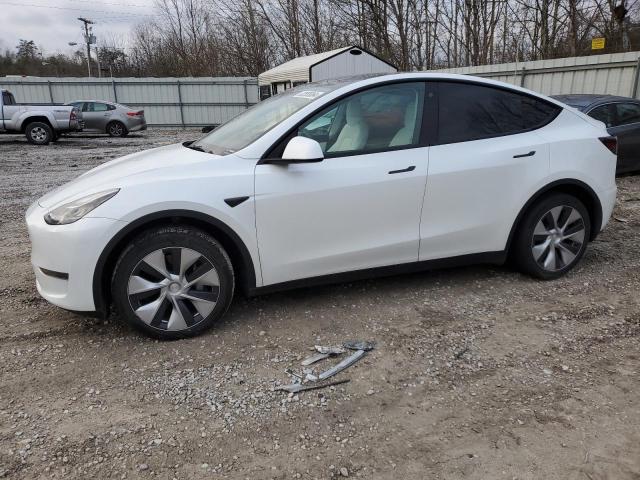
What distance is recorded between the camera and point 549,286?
4094 millimetres

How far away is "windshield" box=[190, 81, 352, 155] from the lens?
3.48 m

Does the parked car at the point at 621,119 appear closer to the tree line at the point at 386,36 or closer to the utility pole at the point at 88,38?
the tree line at the point at 386,36

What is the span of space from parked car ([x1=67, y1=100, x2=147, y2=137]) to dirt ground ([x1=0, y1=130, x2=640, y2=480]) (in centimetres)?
1689

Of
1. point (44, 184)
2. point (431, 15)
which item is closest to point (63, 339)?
point (44, 184)

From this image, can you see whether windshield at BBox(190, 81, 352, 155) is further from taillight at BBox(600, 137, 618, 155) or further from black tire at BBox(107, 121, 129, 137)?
black tire at BBox(107, 121, 129, 137)

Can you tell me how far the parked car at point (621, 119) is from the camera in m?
8.36

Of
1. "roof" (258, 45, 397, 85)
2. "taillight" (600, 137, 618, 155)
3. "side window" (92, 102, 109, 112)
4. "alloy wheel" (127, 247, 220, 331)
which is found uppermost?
"roof" (258, 45, 397, 85)

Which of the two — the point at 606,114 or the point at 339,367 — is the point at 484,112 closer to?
the point at 339,367

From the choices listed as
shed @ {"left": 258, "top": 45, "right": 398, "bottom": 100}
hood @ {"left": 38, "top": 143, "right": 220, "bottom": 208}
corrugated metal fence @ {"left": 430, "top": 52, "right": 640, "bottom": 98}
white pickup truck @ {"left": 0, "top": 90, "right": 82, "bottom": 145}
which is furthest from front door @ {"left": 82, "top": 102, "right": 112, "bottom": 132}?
hood @ {"left": 38, "top": 143, "right": 220, "bottom": 208}

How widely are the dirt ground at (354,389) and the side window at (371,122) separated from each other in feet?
3.87

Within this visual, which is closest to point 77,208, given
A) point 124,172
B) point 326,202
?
point 124,172

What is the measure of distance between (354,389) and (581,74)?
1246 centimetres

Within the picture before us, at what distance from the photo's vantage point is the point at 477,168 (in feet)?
12.1

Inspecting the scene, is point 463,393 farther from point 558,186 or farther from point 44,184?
point 44,184
